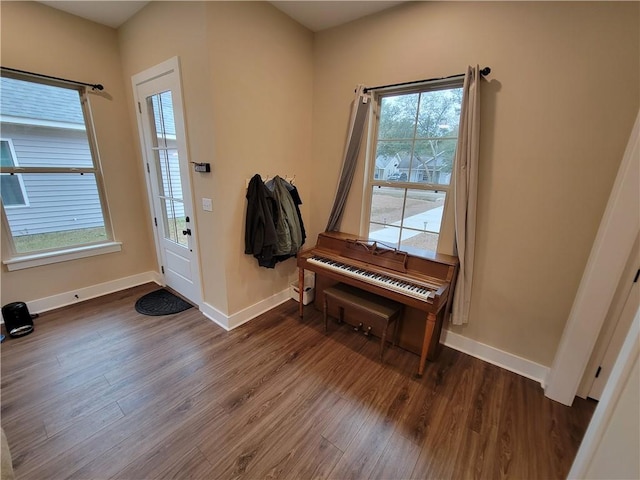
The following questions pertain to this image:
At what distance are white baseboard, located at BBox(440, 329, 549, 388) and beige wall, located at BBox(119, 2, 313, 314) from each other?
1836mm

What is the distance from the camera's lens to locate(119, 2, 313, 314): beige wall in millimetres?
1967

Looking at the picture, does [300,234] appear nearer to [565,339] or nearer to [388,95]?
[388,95]

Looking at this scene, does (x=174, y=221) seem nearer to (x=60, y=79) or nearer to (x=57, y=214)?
(x=57, y=214)

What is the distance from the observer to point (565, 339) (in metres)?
1.71

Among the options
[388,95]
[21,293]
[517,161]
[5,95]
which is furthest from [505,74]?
[21,293]

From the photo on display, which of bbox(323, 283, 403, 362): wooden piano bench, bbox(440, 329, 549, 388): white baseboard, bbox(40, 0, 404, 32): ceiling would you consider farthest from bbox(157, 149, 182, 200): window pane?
bbox(440, 329, 549, 388): white baseboard

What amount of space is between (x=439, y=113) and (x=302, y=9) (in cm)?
146

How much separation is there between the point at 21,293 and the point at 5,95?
5.73ft

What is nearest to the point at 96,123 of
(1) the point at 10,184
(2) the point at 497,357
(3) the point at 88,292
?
(1) the point at 10,184

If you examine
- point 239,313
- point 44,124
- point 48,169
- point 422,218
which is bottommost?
point 239,313

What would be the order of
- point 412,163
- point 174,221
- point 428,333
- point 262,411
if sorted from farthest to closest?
point 174,221
point 412,163
point 428,333
point 262,411

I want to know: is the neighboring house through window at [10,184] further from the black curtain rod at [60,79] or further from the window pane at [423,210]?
the window pane at [423,210]

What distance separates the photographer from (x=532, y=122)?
1.71 m

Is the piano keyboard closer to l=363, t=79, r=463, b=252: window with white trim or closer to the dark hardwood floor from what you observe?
l=363, t=79, r=463, b=252: window with white trim
